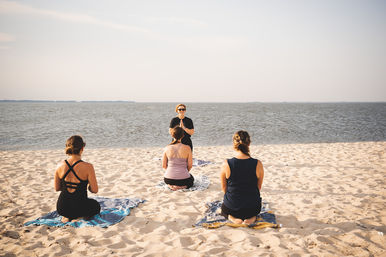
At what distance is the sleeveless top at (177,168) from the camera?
5.55m

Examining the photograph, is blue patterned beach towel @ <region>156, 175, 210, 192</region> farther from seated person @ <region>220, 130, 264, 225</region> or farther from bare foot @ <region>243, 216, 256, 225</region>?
bare foot @ <region>243, 216, 256, 225</region>

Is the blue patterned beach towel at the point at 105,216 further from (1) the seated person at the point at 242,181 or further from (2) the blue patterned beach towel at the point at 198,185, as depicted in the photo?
(1) the seated person at the point at 242,181

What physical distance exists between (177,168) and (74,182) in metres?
2.49

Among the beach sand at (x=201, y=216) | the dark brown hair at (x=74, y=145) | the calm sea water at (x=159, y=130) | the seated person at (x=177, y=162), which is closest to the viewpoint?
the beach sand at (x=201, y=216)

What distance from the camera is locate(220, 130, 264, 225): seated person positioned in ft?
12.1

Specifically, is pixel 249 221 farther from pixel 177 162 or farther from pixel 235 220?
pixel 177 162

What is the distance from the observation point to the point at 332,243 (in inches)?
134

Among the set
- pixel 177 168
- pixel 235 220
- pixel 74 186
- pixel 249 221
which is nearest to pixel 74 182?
pixel 74 186

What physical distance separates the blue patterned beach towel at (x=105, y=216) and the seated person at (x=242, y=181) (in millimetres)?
2087

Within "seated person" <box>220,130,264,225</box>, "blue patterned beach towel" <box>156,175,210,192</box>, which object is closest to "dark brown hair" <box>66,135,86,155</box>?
"seated person" <box>220,130,264,225</box>

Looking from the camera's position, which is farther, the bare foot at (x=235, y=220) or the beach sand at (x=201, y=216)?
the bare foot at (x=235, y=220)

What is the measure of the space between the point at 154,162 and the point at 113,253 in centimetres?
616

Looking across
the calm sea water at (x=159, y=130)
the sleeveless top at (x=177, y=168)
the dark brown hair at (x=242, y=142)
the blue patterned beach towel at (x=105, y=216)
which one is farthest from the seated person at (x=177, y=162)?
the calm sea water at (x=159, y=130)

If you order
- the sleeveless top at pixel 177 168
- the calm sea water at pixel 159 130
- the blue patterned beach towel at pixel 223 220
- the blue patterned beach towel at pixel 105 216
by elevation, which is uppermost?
the sleeveless top at pixel 177 168
